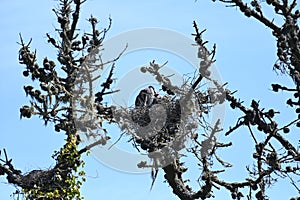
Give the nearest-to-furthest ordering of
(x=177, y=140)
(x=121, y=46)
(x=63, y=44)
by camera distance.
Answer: (x=177, y=140) < (x=121, y=46) < (x=63, y=44)

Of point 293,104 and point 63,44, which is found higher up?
point 63,44

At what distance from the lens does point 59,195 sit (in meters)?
12.8

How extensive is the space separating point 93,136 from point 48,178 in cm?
105

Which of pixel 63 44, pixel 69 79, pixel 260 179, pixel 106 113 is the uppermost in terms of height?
pixel 63 44

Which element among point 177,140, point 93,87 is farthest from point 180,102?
point 93,87

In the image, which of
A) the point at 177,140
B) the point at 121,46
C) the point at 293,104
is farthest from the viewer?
the point at 121,46

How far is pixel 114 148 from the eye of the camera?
41.2 feet

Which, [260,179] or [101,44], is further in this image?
[101,44]

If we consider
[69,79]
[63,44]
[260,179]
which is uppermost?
[63,44]

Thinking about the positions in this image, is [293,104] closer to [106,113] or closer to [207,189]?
[207,189]

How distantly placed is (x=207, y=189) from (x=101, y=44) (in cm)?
279

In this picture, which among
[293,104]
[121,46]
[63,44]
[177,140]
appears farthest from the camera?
[63,44]

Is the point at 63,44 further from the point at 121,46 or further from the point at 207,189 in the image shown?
the point at 207,189

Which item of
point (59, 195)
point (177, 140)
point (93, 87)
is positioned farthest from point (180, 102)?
point (59, 195)
